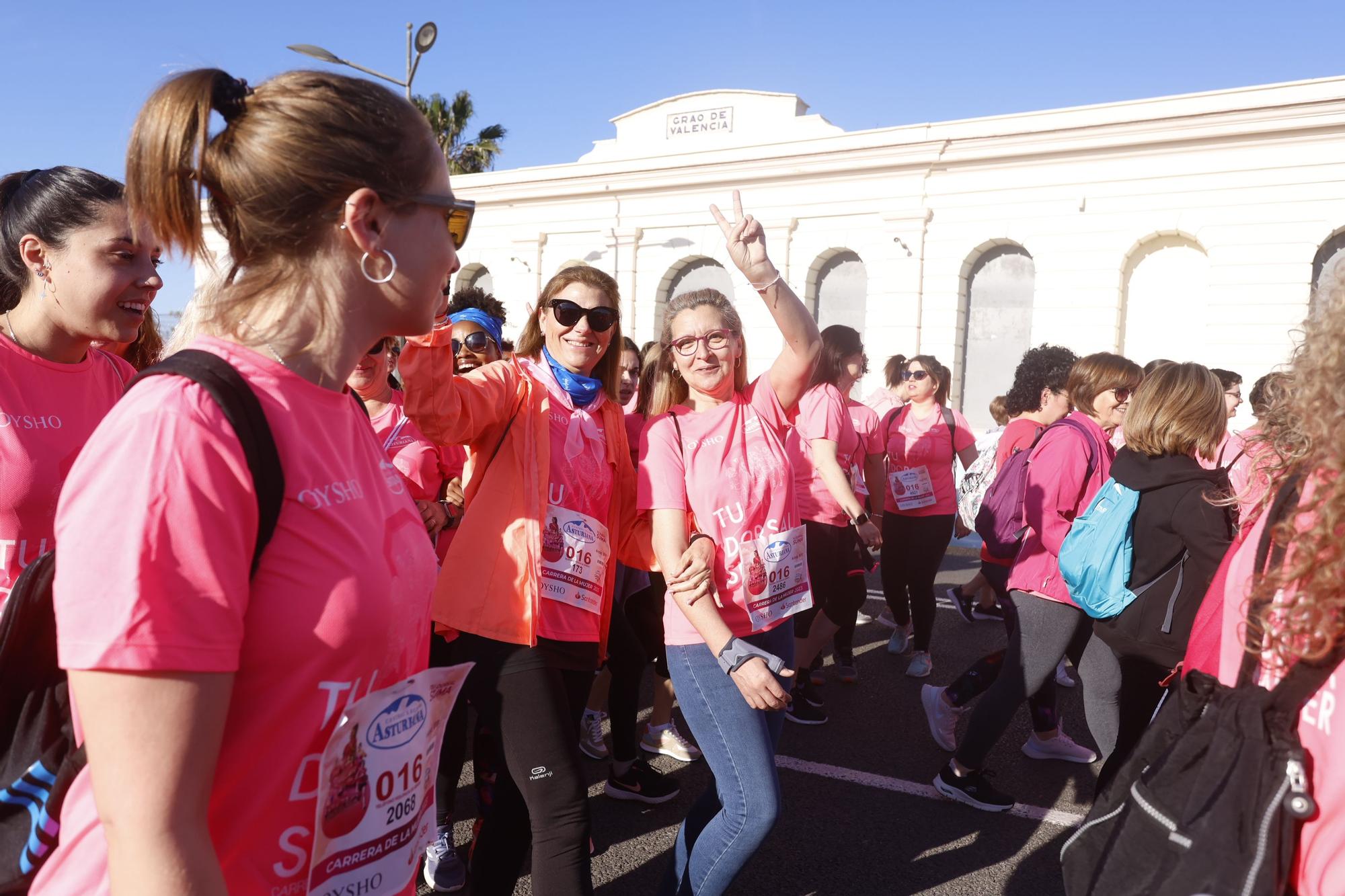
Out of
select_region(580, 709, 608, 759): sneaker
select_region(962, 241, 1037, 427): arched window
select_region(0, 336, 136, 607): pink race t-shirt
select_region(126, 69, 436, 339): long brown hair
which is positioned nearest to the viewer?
select_region(126, 69, 436, 339): long brown hair

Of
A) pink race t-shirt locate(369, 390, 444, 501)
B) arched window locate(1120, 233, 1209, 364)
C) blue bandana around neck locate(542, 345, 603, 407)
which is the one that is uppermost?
arched window locate(1120, 233, 1209, 364)

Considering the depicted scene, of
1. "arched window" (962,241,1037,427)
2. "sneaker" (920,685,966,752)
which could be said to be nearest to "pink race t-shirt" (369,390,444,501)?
"sneaker" (920,685,966,752)

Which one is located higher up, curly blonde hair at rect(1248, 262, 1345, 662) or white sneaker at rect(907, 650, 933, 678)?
curly blonde hair at rect(1248, 262, 1345, 662)

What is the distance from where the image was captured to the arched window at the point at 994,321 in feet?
53.9

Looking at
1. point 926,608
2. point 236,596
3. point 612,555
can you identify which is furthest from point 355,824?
point 926,608

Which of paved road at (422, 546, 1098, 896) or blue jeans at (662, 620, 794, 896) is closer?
blue jeans at (662, 620, 794, 896)

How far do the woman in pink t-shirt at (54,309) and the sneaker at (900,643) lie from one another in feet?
17.5

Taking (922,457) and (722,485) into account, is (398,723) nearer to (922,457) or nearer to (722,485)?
(722,485)

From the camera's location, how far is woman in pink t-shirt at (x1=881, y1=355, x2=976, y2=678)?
6.07 meters

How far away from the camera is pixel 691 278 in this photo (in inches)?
784

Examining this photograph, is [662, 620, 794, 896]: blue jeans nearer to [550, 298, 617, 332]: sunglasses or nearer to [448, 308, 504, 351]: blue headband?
[550, 298, 617, 332]: sunglasses

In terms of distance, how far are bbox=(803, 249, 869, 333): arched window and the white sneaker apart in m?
12.3

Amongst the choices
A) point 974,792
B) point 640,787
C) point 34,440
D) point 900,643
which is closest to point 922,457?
point 900,643

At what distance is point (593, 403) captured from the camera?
2.96 meters
